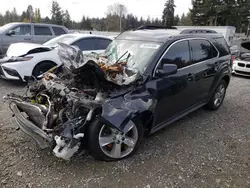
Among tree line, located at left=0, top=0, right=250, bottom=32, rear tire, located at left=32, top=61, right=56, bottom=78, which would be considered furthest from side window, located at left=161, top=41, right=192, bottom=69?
tree line, located at left=0, top=0, right=250, bottom=32

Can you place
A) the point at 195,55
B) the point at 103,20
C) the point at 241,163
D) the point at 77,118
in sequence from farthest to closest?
the point at 103,20 → the point at 195,55 → the point at 241,163 → the point at 77,118

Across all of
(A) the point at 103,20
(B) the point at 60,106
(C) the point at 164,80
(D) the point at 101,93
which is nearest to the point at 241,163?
(C) the point at 164,80

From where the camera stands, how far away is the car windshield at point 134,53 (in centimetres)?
327

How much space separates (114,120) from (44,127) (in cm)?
89

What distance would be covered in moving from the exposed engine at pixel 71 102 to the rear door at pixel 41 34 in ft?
24.5

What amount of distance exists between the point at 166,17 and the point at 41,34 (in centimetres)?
5084

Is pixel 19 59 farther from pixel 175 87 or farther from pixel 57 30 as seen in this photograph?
pixel 57 30

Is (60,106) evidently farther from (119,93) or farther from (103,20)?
(103,20)

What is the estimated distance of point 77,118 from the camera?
2.63m

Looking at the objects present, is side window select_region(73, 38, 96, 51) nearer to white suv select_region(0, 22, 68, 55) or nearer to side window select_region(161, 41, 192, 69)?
side window select_region(161, 41, 192, 69)

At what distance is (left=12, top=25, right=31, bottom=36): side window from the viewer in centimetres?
936

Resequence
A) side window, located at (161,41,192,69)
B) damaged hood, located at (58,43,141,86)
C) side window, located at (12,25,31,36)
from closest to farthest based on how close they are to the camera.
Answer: damaged hood, located at (58,43,141,86)
side window, located at (161,41,192,69)
side window, located at (12,25,31,36)

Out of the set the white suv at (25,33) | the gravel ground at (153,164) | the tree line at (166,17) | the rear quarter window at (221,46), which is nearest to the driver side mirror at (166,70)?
the gravel ground at (153,164)

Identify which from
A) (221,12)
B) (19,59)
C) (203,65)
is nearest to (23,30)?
(19,59)
